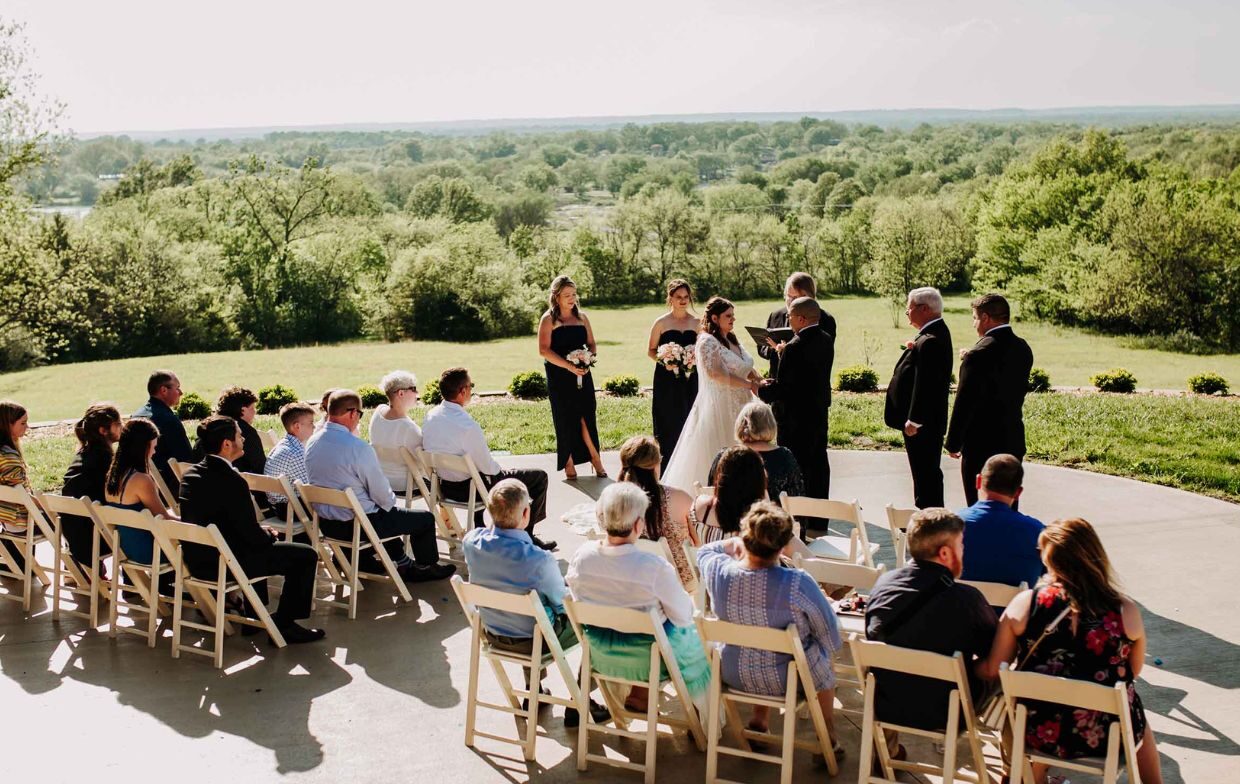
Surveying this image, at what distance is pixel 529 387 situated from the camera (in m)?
16.2

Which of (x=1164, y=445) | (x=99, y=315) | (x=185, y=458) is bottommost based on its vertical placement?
(x=99, y=315)

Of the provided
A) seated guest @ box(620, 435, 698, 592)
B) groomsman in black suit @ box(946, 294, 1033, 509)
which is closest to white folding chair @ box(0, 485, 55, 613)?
seated guest @ box(620, 435, 698, 592)

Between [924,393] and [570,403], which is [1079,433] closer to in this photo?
[924,393]

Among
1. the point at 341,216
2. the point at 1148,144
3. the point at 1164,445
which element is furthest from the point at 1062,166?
the point at 1164,445

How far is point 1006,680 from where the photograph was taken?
4.07 meters

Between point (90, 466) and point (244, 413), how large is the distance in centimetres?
109

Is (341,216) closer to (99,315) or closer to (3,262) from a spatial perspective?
(99,315)

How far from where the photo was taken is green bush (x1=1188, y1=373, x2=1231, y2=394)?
622 inches

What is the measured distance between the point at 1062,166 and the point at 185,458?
5861 cm

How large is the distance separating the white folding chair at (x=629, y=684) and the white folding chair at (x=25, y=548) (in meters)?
4.02

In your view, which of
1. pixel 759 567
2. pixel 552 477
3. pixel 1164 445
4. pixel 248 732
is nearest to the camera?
pixel 759 567

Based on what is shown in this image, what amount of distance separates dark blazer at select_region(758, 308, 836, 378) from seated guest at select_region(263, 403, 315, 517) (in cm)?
362

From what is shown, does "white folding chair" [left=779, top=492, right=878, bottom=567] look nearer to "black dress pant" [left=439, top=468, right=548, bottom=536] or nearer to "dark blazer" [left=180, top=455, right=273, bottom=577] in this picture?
"black dress pant" [left=439, top=468, right=548, bottom=536]

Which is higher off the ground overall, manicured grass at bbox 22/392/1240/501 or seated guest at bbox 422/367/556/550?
seated guest at bbox 422/367/556/550
